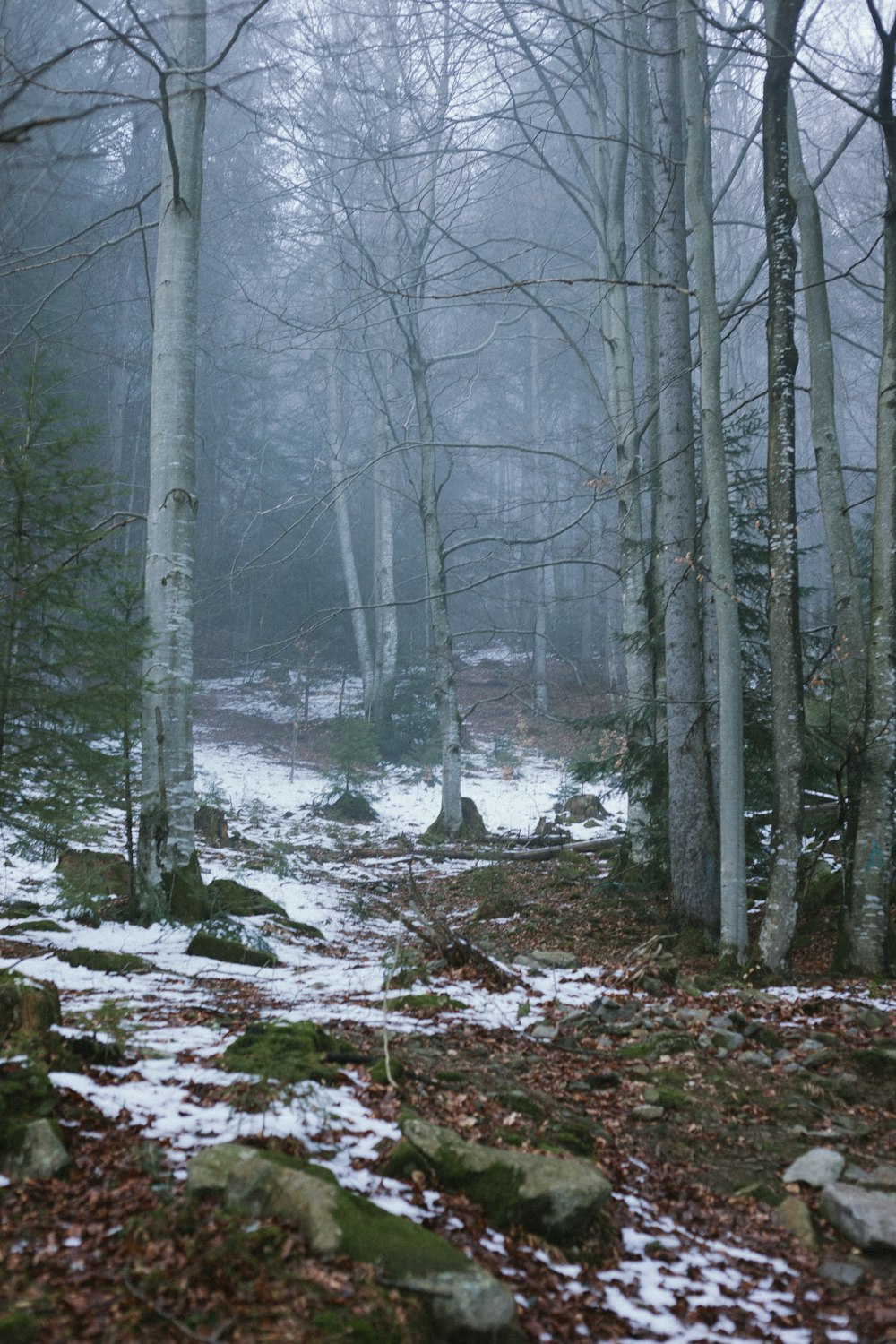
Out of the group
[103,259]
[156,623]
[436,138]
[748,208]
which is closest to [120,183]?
[103,259]

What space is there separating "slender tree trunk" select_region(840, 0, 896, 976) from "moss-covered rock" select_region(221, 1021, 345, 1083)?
430cm

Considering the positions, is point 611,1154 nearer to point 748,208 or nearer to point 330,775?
point 330,775

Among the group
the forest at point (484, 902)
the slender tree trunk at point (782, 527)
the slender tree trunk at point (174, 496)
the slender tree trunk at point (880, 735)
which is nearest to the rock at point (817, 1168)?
the forest at point (484, 902)

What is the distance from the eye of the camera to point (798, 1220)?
3.42m

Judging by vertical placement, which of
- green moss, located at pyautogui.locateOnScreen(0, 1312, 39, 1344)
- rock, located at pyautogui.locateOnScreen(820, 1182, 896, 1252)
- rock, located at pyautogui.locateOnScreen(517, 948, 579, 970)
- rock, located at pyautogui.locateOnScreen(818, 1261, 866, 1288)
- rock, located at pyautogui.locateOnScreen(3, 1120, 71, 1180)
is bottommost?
rock, located at pyautogui.locateOnScreen(517, 948, 579, 970)

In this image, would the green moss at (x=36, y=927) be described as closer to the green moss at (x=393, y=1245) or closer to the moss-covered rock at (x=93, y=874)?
the moss-covered rock at (x=93, y=874)

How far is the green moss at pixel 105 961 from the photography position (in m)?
6.27

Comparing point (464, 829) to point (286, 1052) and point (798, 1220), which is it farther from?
point (798, 1220)

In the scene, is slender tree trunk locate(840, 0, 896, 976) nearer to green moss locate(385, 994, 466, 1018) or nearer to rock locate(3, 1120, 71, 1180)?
green moss locate(385, 994, 466, 1018)

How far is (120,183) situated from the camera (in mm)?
23906

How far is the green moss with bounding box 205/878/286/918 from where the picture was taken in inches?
337

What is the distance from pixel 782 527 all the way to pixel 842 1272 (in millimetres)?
5405

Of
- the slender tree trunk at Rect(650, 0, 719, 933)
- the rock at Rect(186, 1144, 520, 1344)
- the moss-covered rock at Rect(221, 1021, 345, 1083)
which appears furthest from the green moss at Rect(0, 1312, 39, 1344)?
the slender tree trunk at Rect(650, 0, 719, 933)

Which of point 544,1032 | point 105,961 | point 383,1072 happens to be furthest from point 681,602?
point 105,961
